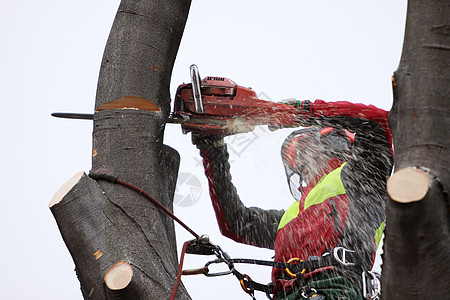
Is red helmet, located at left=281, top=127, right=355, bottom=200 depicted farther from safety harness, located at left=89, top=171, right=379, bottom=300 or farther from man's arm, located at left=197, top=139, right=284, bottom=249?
safety harness, located at left=89, top=171, right=379, bottom=300

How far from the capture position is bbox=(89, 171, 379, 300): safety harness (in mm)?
2289

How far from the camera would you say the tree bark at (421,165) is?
1.38 m

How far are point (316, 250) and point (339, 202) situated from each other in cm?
31

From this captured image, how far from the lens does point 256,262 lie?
2.70 meters

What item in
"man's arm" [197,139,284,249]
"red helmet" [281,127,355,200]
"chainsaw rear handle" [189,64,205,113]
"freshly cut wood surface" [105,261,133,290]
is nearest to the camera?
"freshly cut wood surface" [105,261,133,290]

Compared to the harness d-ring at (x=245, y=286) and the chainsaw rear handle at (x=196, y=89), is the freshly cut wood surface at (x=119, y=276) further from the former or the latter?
the chainsaw rear handle at (x=196, y=89)

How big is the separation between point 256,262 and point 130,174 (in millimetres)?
827

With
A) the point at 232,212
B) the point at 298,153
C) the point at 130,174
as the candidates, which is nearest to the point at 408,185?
the point at 130,174

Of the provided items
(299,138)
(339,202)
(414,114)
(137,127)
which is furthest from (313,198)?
(414,114)

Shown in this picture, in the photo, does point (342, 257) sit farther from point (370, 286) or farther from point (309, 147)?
point (309, 147)

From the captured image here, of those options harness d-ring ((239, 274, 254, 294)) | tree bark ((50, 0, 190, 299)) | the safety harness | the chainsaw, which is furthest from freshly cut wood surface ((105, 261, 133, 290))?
the chainsaw

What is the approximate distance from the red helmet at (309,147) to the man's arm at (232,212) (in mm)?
400

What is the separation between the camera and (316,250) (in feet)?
10.2

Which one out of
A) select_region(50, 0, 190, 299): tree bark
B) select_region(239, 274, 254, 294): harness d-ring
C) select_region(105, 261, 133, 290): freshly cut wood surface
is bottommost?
select_region(239, 274, 254, 294): harness d-ring
